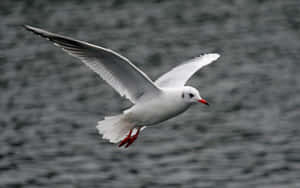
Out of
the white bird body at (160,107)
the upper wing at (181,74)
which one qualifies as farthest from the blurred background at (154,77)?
the white bird body at (160,107)

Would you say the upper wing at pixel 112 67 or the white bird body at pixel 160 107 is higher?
the upper wing at pixel 112 67

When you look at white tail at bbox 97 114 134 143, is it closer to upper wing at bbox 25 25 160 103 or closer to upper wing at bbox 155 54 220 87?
upper wing at bbox 25 25 160 103

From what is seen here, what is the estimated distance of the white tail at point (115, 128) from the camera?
8711 mm

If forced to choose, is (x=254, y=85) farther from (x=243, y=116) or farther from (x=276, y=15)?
(x=276, y=15)

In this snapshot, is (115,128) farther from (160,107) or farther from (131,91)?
(160,107)

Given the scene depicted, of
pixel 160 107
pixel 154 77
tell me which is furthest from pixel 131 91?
pixel 154 77

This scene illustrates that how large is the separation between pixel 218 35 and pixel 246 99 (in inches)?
178

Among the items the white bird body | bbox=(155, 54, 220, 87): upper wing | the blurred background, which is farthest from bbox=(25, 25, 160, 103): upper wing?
the blurred background

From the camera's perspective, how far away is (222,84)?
18047 mm

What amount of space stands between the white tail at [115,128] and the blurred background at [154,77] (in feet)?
14.6

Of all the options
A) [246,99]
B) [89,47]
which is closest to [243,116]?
[246,99]

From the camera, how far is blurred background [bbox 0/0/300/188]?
545 inches

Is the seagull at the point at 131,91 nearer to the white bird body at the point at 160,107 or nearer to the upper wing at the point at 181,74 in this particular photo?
the white bird body at the point at 160,107

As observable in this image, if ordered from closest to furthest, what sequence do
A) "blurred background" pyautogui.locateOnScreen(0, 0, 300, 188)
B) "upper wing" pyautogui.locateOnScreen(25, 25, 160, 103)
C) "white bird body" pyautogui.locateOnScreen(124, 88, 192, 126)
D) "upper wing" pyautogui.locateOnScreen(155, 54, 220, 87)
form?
1. "upper wing" pyautogui.locateOnScreen(25, 25, 160, 103)
2. "white bird body" pyautogui.locateOnScreen(124, 88, 192, 126)
3. "upper wing" pyautogui.locateOnScreen(155, 54, 220, 87)
4. "blurred background" pyautogui.locateOnScreen(0, 0, 300, 188)
